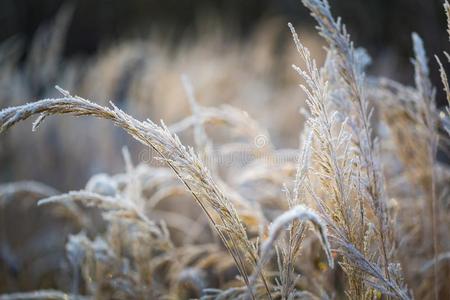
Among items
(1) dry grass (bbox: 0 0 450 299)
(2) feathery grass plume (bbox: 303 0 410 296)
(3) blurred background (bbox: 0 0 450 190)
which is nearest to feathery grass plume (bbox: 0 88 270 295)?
(1) dry grass (bbox: 0 0 450 299)

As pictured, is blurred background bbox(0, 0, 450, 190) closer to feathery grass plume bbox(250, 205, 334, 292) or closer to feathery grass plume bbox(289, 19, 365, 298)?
feathery grass plume bbox(289, 19, 365, 298)

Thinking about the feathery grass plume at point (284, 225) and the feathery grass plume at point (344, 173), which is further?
the feathery grass plume at point (344, 173)

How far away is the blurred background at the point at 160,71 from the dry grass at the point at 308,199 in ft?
4.65

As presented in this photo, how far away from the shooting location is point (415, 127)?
2.19m

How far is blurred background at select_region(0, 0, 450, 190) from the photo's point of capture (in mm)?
3926

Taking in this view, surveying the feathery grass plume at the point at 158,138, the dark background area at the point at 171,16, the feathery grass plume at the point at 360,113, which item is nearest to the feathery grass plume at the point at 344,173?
the feathery grass plume at the point at 360,113

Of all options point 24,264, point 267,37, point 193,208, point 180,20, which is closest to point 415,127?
point 193,208

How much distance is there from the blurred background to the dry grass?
55.7 inches

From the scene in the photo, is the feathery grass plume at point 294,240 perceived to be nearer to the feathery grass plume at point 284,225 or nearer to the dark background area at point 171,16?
the feathery grass plume at point 284,225

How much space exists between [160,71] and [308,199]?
4.55 m

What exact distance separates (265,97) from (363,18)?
2.40m

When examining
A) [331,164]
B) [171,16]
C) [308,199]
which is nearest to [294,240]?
[331,164]

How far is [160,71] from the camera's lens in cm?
578

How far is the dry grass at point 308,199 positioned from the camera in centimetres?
116
